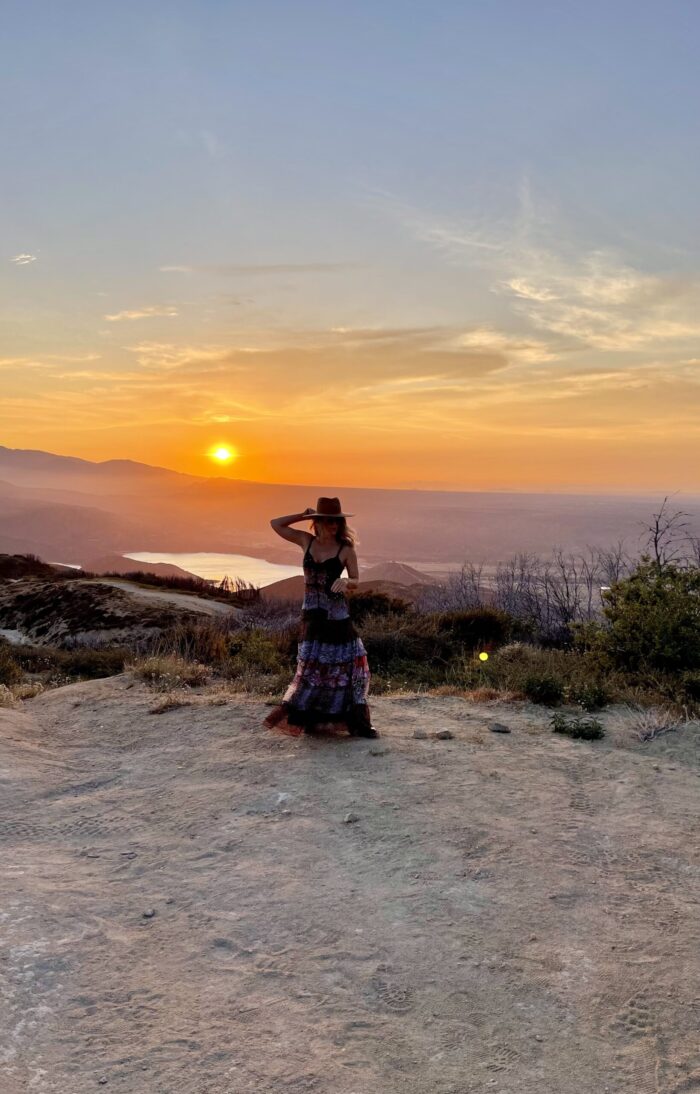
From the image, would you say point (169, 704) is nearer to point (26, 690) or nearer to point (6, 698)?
point (6, 698)

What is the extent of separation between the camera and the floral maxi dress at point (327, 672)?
7984 mm

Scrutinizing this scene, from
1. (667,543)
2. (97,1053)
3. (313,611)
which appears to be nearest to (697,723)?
(313,611)

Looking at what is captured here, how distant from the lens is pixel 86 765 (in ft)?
25.6

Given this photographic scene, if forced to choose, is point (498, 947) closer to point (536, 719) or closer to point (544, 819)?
point (544, 819)

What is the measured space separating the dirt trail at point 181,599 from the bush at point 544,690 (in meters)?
11.1

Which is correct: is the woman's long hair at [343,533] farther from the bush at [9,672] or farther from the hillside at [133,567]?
the hillside at [133,567]

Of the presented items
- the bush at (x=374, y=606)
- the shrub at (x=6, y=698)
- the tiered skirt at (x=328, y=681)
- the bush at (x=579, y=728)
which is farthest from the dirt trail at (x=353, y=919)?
the bush at (x=374, y=606)

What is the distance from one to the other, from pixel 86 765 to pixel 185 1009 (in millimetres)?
4339

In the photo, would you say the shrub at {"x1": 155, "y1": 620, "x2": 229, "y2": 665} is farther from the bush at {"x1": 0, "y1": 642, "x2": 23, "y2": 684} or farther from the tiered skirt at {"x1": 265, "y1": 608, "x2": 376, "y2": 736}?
the tiered skirt at {"x1": 265, "y1": 608, "x2": 376, "y2": 736}

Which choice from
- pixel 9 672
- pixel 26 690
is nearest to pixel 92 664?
pixel 9 672

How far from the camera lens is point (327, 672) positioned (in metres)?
7.98

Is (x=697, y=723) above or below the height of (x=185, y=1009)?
above

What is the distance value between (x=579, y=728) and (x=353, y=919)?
4241 mm

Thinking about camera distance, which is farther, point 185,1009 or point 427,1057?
point 185,1009
